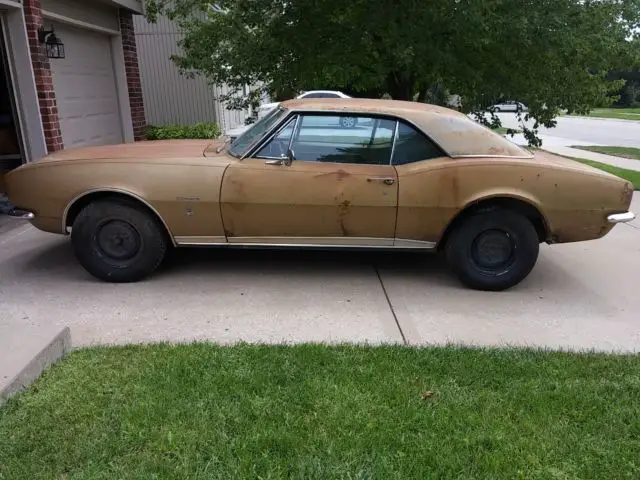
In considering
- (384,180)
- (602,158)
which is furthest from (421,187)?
(602,158)

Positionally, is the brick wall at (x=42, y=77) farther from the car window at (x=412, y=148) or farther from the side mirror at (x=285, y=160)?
the car window at (x=412, y=148)

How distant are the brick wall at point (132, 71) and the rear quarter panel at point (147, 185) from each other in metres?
5.60

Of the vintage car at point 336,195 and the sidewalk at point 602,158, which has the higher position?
the vintage car at point 336,195

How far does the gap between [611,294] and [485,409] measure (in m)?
2.42

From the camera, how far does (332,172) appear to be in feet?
15.2

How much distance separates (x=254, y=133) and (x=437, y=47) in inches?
117

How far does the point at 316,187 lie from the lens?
4.62 m

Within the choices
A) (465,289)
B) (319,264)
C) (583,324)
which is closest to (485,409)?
(583,324)

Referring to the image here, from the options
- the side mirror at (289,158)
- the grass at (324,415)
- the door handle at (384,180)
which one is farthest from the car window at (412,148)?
the grass at (324,415)

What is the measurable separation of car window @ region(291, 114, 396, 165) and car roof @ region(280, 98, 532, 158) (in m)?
0.08

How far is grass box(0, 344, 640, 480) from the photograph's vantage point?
258 cm

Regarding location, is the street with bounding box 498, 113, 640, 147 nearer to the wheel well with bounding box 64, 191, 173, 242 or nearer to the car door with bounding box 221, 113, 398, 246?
the car door with bounding box 221, 113, 398, 246

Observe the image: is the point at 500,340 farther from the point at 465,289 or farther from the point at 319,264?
the point at 319,264

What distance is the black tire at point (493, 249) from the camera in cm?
471
